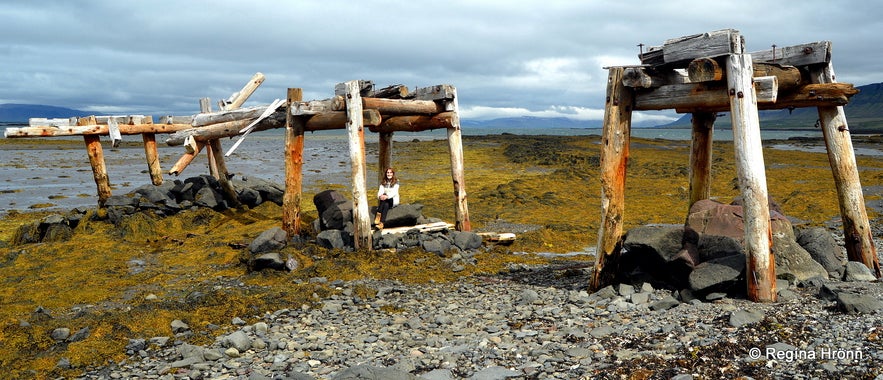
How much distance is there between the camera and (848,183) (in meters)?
9.47

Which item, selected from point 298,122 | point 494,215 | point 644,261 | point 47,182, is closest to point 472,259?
point 644,261

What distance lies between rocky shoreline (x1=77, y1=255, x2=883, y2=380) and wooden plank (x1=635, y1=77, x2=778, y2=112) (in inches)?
97.0

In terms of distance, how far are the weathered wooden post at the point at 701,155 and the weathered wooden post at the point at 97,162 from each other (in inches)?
585

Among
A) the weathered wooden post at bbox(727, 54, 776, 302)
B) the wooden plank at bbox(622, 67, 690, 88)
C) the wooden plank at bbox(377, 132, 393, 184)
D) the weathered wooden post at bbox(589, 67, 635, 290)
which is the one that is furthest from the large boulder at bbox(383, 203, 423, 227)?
the weathered wooden post at bbox(727, 54, 776, 302)

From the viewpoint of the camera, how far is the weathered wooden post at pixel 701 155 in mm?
10914

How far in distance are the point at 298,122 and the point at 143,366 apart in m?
7.63

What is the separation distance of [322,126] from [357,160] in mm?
1743

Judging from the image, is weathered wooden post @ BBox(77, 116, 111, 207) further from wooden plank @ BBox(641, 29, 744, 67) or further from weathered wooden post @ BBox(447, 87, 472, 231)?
wooden plank @ BBox(641, 29, 744, 67)

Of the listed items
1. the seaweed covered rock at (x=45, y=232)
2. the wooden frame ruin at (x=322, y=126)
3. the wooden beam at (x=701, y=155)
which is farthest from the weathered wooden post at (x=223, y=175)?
the wooden beam at (x=701, y=155)

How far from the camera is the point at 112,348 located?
7.47m

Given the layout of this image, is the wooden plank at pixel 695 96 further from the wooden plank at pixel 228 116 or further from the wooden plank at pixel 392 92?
the wooden plank at pixel 228 116

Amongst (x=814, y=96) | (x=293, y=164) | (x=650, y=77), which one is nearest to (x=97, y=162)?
(x=293, y=164)

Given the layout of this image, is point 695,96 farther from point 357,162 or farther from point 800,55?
point 357,162

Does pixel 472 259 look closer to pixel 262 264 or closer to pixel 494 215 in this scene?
pixel 262 264
